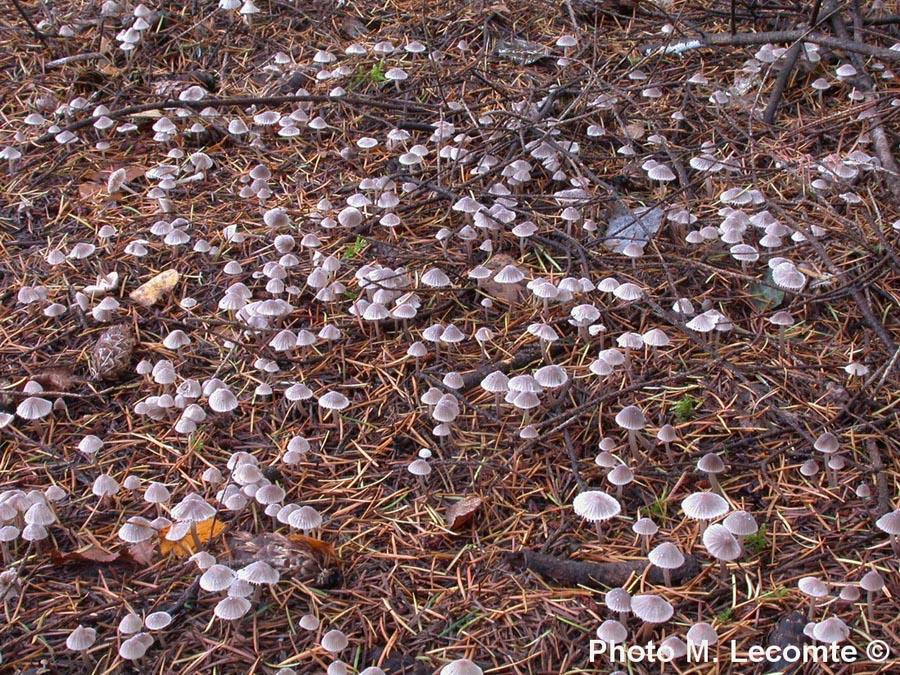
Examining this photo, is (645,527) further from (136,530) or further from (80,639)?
(80,639)

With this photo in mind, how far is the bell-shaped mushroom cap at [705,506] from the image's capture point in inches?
133

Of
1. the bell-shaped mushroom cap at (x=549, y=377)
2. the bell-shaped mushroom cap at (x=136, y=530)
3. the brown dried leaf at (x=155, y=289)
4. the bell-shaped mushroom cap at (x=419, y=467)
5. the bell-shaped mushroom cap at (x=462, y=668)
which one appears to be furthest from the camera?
the brown dried leaf at (x=155, y=289)

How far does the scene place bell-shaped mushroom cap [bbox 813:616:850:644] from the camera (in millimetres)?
3039

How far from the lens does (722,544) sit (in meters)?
3.29

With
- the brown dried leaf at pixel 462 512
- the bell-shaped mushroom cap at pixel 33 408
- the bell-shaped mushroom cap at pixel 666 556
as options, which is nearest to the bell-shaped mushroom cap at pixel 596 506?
the bell-shaped mushroom cap at pixel 666 556

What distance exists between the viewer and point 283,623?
3.44m

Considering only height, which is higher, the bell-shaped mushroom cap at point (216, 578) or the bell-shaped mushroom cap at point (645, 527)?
the bell-shaped mushroom cap at point (645, 527)

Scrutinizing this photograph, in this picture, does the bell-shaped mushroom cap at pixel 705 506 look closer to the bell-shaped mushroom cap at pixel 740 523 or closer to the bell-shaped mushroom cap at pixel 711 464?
the bell-shaped mushroom cap at pixel 740 523

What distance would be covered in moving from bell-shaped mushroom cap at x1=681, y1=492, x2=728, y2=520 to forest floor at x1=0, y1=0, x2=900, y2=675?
0.02 m

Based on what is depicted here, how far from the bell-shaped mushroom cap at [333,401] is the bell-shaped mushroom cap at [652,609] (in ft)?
5.60

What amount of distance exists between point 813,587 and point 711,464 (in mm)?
663

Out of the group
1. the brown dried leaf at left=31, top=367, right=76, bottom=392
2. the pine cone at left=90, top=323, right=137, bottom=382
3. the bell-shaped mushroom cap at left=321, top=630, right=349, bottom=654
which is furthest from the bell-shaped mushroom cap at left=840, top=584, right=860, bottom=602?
the brown dried leaf at left=31, top=367, right=76, bottom=392

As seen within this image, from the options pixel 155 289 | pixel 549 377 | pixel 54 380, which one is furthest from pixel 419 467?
pixel 155 289

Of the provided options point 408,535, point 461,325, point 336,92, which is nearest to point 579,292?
point 461,325
